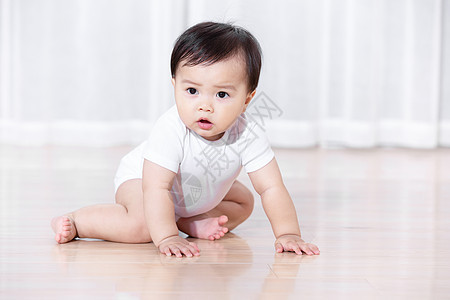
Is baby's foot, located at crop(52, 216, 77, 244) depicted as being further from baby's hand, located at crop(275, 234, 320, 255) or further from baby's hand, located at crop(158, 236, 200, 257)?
baby's hand, located at crop(275, 234, 320, 255)

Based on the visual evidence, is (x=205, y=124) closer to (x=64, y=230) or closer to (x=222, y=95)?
(x=222, y=95)

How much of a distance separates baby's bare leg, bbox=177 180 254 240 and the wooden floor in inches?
0.9

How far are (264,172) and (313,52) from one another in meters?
1.86

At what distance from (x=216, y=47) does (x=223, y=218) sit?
1.07ft

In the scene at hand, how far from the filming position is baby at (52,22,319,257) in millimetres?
990

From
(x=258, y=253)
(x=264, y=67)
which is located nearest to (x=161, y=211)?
(x=258, y=253)

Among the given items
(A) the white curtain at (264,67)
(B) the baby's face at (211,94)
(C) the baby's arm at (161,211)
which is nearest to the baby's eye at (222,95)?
(B) the baby's face at (211,94)

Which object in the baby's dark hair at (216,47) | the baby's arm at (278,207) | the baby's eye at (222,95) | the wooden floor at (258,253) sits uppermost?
the baby's dark hair at (216,47)

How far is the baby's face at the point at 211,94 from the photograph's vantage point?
98cm

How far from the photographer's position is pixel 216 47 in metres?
0.98

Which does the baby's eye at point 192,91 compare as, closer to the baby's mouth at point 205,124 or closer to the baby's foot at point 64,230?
the baby's mouth at point 205,124

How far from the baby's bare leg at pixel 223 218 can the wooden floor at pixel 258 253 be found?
0.02m

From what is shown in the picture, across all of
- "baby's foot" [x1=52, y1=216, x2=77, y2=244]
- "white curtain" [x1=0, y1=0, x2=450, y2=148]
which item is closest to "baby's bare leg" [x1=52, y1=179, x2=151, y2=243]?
"baby's foot" [x1=52, y1=216, x2=77, y2=244]

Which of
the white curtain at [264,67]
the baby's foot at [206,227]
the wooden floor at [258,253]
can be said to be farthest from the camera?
the white curtain at [264,67]
